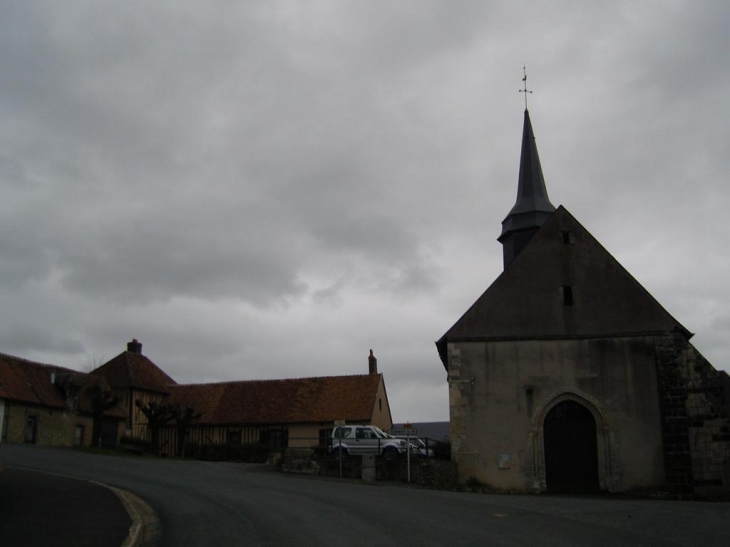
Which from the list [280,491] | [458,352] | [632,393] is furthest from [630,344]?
[280,491]

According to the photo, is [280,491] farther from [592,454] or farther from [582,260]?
[582,260]

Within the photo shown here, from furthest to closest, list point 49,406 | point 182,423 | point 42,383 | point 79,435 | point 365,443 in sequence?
1. point 79,435
2. point 42,383
3. point 182,423
4. point 49,406
5. point 365,443

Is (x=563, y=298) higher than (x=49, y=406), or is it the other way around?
(x=563, y=298)

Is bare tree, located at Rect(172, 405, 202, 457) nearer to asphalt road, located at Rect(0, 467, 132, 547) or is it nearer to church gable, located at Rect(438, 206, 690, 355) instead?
church gable, located at Rect(438, 206, 690, 355)

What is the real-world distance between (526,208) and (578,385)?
10.4m

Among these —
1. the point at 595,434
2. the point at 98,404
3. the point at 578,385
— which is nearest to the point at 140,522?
the point at 578,385

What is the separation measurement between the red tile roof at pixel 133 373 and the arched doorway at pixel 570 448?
78.8ft

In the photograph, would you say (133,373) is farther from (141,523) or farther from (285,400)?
(141,523)

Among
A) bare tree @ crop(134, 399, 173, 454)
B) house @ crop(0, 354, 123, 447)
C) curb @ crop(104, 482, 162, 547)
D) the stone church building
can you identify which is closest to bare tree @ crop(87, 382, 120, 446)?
house @ crop(0, 354, 123, 447)

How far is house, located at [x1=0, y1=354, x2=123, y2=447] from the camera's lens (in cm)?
3266

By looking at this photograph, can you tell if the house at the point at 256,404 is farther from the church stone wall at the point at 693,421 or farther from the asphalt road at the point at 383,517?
the church stone wall at the point at 693,421

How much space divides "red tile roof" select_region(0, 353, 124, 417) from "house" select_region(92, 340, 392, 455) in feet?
6.35

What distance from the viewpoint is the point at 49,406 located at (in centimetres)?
3450

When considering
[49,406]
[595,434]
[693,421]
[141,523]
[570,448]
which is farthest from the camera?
[49,406]
